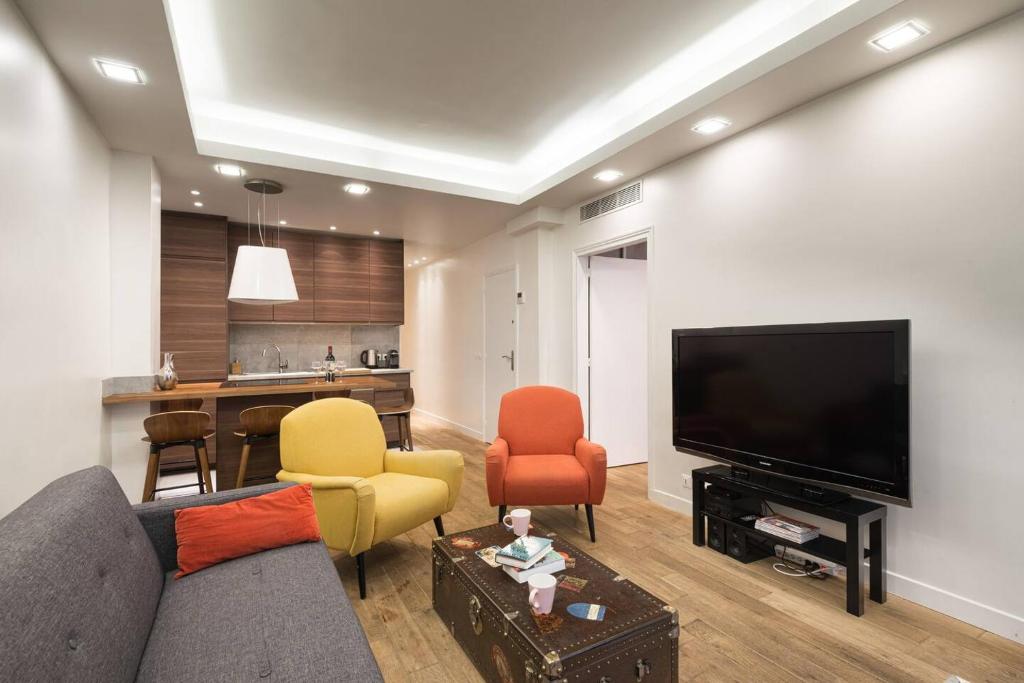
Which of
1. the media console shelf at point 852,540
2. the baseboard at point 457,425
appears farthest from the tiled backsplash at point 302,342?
the media console shelf at point 852,540

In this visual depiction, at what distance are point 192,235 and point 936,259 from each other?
6.29 m

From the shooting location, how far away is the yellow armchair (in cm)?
246

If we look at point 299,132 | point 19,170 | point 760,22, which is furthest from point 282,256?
point 760,22

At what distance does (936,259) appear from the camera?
92.4 inches

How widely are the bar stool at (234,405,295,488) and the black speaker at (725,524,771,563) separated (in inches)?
120

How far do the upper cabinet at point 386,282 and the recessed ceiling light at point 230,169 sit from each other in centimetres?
269

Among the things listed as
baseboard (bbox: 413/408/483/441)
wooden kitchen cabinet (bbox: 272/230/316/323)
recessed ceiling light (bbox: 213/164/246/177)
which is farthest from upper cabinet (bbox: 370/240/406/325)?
recessed ceiling light (bbox: 213/164/246/177)

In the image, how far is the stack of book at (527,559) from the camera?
193cm

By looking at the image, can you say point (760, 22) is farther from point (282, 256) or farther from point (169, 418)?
point (169, 418)

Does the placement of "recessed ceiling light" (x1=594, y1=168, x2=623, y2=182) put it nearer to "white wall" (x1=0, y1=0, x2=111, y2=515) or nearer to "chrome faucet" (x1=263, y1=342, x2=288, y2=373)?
"white wall" (x1=0, y1=0, x2=111, y2=515)

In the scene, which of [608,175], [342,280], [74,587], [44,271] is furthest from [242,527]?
[342,280]

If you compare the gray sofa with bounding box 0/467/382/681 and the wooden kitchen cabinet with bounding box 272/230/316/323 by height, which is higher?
the wooden kitchen cabinet with bounding box 272/230/316/323

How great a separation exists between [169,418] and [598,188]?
3774 millimetres

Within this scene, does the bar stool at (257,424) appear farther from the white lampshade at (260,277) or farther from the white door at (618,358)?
the white door at (618,358)
